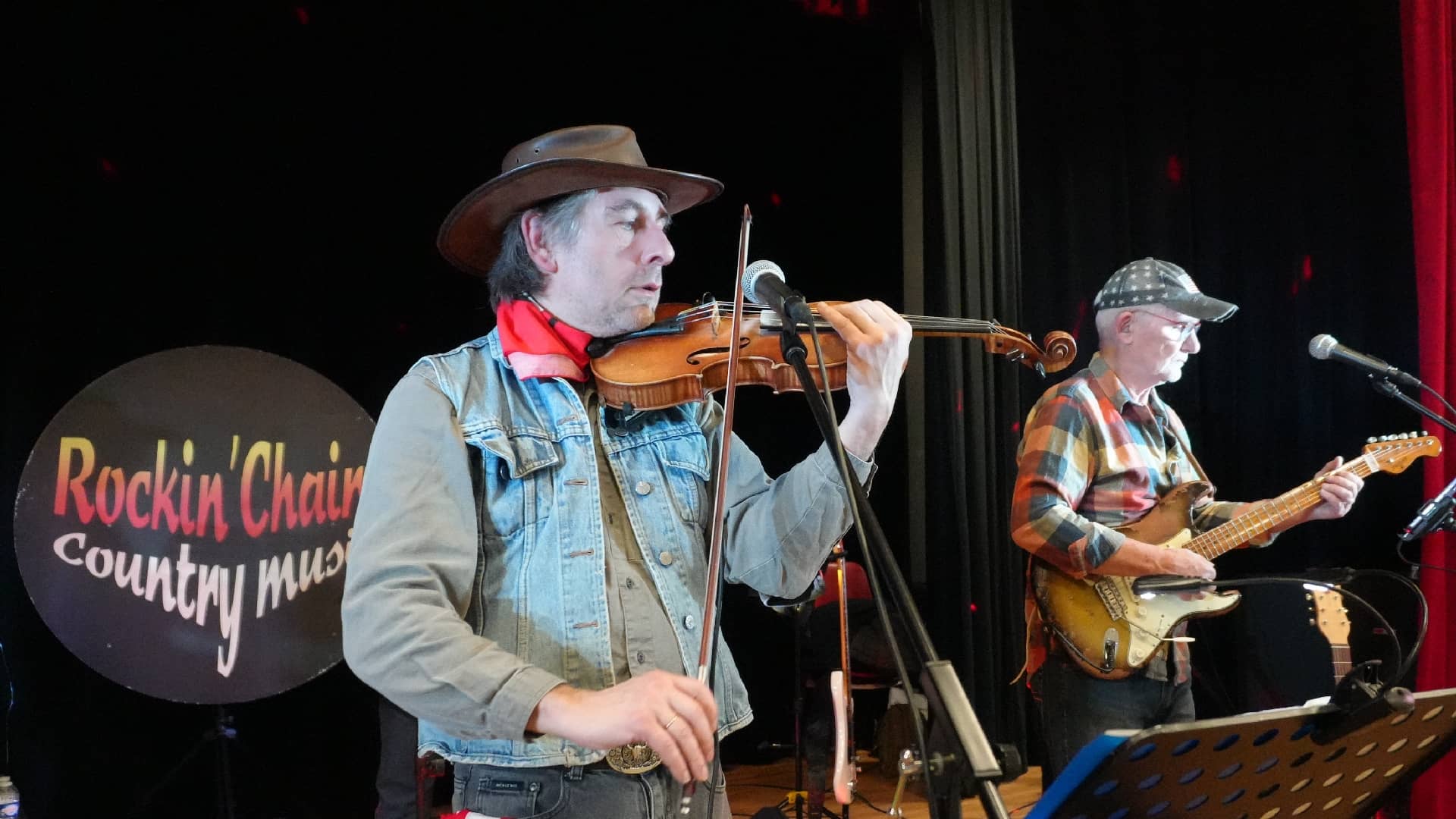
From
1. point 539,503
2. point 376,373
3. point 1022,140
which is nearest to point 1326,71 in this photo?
point 1022,140

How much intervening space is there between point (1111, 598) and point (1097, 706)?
0.95 ft

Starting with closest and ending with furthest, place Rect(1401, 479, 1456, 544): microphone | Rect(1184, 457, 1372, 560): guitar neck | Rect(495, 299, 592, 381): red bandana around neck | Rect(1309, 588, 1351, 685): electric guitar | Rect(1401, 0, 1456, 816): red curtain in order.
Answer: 1. Rect(495, 299, 592, 381): red bandana around neck
2. Rect(1184, 457, 1372, 560): guitar neck
3. Rect(1401, 479, 1456, 544): microphone
4. Rect(1309, 588, 1351, 685): electric guitar
5. Rect(1401, 0, 1456, 816): red curtain

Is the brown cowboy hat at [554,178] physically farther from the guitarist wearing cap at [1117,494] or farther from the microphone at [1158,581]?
the microphone at [1158,581]

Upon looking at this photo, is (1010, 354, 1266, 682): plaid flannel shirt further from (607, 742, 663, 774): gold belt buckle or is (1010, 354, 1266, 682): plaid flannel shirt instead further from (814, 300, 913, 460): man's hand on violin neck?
(607, 742, 663, 774): gold belt buckle

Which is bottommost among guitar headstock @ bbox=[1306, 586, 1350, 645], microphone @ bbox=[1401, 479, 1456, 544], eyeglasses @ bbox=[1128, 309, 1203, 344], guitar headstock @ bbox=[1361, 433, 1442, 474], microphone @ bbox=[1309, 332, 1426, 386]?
guitar headstock @ bbox=[1306, 586, 1350, 645]

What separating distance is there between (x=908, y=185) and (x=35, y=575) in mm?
3461

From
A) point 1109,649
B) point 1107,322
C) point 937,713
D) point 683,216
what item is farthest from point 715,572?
point 683,216

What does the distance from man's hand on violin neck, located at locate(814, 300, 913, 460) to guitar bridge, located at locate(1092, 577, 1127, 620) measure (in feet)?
5.72

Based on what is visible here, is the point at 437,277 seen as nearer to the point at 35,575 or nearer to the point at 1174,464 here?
the point at 35,575

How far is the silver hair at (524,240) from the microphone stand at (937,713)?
0.83 meters

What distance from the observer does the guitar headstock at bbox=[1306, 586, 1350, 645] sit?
143 inches

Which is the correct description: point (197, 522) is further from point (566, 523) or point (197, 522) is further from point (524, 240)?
point (566, 523)

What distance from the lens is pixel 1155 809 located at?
1.11 m

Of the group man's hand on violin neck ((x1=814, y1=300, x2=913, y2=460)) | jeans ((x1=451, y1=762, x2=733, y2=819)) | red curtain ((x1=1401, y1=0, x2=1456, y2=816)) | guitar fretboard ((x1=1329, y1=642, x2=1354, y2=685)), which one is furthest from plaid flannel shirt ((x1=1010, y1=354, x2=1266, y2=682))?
jeans ((x1=451, y1=762, x2=733, y2=819))
